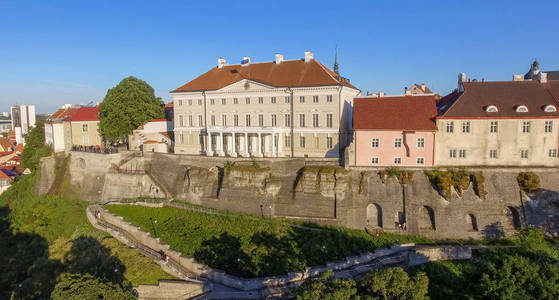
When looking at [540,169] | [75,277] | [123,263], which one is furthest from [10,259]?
[540,169]

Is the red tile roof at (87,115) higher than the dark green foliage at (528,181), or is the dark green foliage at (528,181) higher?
the red tile roof at (87,115)

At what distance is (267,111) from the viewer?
40.0 meters

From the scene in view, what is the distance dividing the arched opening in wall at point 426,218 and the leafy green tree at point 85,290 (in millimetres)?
22231

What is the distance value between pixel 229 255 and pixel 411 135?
18193 mm

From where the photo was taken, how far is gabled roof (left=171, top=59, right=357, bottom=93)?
1507 inches

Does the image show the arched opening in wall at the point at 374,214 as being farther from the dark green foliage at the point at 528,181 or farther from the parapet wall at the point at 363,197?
the dark green foliage at the point at 528,181

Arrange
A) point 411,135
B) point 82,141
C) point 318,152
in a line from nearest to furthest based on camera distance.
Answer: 1. point 411,135
2. point 318,152
3. point 82,141

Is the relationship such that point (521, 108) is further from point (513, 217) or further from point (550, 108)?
point (513, 217)

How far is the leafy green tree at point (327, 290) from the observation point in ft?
52.0

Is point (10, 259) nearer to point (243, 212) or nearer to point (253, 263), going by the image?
point (243, 212)

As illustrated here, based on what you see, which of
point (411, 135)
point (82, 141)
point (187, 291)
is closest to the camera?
point (187, 291)

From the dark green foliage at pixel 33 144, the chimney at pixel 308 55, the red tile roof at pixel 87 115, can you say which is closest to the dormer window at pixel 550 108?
the chimney at pixel 308 55

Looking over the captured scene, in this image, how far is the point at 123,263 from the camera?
2786 centimetres

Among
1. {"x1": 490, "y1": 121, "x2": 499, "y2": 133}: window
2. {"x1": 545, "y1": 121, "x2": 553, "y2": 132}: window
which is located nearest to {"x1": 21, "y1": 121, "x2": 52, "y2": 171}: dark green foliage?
{"x1": 490, "y1": 121, "x2": 499, "y2": 133}: window
